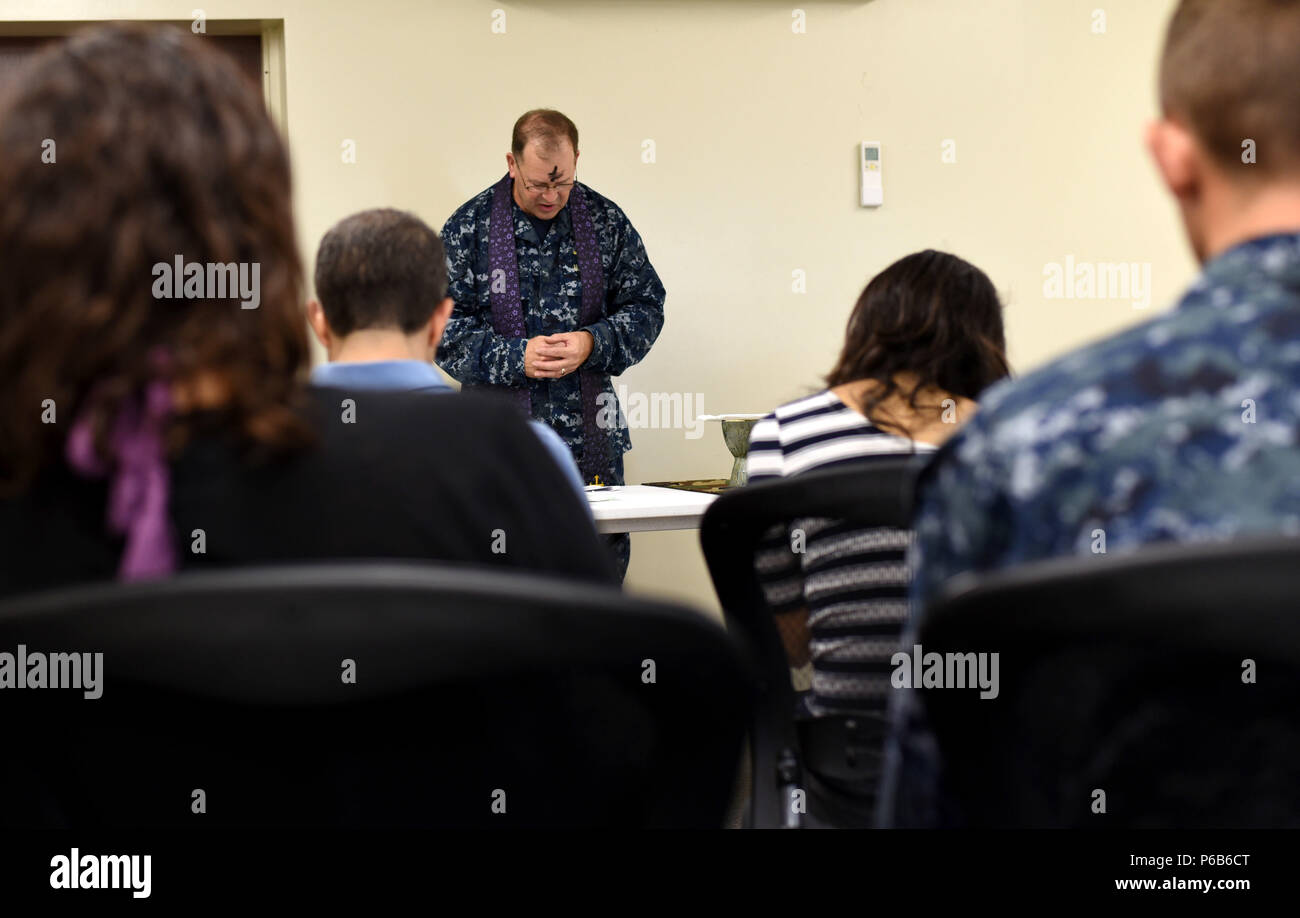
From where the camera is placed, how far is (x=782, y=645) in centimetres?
113

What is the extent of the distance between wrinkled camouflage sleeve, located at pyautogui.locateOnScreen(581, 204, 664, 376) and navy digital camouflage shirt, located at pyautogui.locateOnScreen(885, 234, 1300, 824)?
9.87ft

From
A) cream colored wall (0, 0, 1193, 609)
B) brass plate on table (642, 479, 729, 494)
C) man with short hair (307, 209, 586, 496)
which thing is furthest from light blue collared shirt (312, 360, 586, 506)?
cream colored wall (0, 0, 1193, 609)

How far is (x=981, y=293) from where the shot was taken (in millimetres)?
1697

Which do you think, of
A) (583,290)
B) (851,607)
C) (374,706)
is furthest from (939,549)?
(583,290)

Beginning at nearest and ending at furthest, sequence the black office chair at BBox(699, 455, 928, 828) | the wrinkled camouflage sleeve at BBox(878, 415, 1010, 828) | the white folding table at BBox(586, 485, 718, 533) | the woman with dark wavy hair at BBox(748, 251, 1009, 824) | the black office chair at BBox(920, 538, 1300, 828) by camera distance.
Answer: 1. the black office chair at BBox(920, 538, 1300, 828)
2. the wrinkled camouflage sleeve at BBox(878, 415, 1010, 828)
3. the black office chair at BBox(699, 455, 928, 828)
4. the woman with dark wavy hair at BBox(748, 251, 1009, 824)
5. the white folding table at BBox(586, 485, 718, 533)

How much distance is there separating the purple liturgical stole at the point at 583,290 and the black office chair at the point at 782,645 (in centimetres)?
250

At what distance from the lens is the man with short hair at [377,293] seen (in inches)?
56.2

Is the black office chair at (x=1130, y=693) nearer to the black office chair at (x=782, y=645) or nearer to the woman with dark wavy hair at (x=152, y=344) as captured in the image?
the black office chair at (x=782, y=645)

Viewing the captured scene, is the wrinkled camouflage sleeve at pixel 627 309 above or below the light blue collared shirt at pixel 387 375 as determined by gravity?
above

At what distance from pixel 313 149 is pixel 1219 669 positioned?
390 centimetres

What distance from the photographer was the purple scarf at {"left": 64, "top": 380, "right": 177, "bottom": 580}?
0.71 metres

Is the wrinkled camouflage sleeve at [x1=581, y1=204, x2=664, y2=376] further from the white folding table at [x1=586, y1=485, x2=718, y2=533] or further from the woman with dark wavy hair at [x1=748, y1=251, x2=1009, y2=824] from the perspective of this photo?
the woman with dark wavy hair at [x1=748, y1=251, x2=1009, y2=824]

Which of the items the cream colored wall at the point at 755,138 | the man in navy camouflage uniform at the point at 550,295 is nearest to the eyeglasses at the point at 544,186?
the man in navy camouflage uniform at the point at 550,295

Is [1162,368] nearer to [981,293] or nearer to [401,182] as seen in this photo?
[981,293]
